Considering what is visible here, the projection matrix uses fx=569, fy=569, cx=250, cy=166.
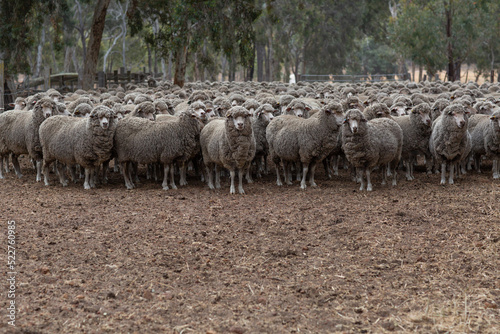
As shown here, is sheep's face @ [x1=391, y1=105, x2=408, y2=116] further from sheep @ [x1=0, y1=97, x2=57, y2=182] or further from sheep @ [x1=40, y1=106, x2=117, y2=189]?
sheep @ [x1=0, y1=97, x2=57, y2=182]

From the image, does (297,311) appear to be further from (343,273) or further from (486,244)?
(486,244)

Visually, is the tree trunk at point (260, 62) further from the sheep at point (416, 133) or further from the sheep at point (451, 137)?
the sheep at point (451, 137)

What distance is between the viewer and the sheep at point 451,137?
9.90 meters

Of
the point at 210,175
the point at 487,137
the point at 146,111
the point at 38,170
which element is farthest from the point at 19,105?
the point at 487,137

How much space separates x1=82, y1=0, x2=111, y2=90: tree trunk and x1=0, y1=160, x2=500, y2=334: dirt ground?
12250 millimetres

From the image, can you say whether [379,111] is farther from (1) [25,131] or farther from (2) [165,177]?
(1) [25,131]

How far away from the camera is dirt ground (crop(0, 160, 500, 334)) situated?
16.0 ft

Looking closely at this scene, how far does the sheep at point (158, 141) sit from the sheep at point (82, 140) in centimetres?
25

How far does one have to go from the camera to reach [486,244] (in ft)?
22.1

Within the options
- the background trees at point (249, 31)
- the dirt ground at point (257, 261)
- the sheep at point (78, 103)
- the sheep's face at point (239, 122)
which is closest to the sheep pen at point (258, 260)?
the dirt ground at point (257, 261)

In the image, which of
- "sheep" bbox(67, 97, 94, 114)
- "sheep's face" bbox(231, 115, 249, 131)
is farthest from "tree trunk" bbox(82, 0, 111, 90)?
"sheep's face" bbox(231, 115, 249, 131)

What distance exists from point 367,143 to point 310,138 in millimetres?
1006

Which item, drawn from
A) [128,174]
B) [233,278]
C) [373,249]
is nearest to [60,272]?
[233,278]

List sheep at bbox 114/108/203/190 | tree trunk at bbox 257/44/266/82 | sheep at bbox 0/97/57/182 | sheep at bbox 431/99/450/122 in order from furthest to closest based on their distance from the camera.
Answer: tree trunk at bbox 257/44/266/82, sheep at bbox 431/99/450/122, sheep at bbox 0/97/57/182, sheep at bbox 114/108/203/190
